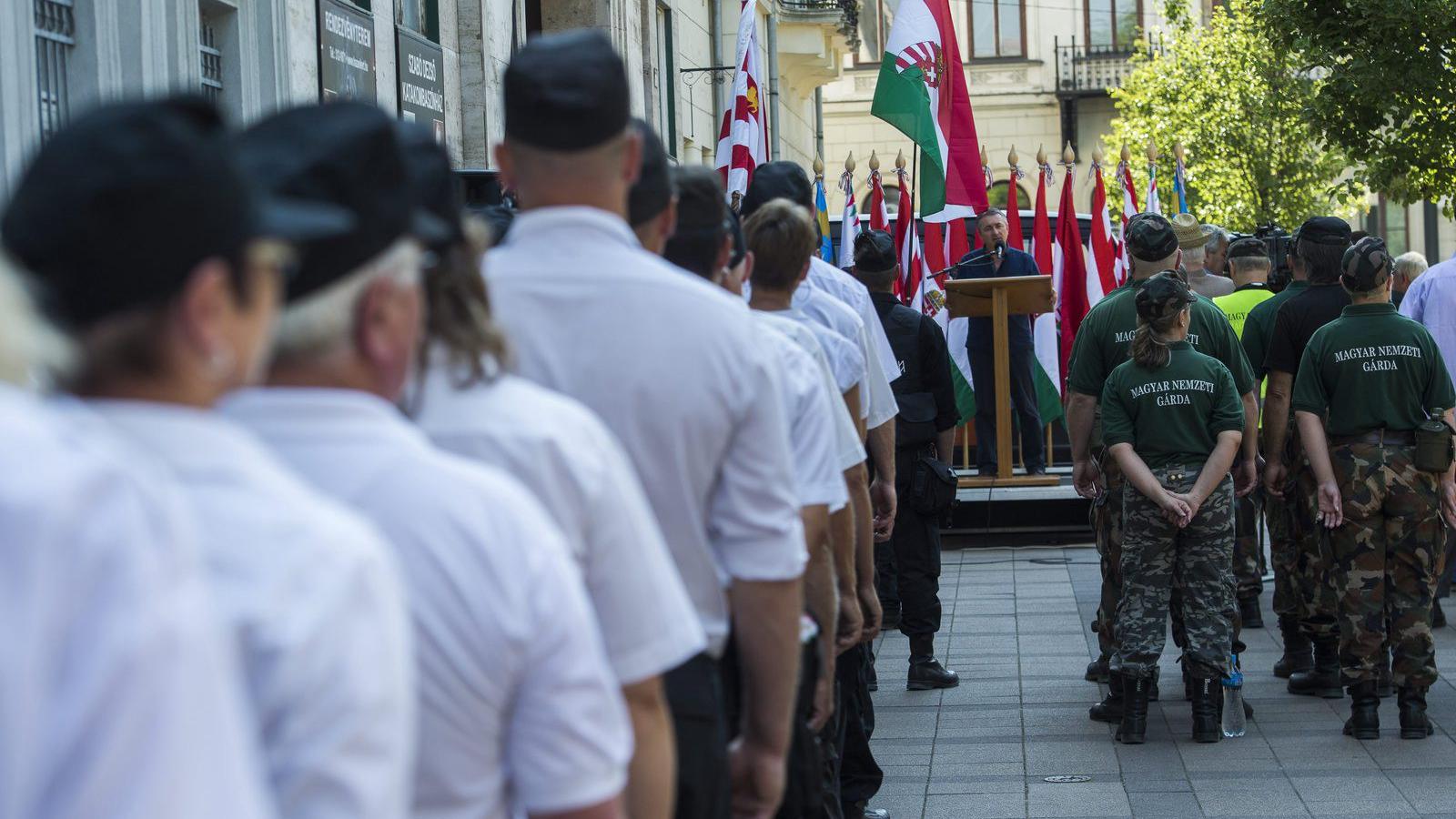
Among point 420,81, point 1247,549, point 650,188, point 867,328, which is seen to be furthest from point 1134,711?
point 420,81

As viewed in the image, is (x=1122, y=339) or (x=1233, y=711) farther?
(x=1122, y=339)

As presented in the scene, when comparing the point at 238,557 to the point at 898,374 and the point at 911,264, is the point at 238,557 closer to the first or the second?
the point at 898,374

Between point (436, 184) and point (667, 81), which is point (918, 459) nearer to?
point (436, 184)

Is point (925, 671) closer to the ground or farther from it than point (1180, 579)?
closer to the ground

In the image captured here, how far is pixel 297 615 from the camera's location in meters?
1.44

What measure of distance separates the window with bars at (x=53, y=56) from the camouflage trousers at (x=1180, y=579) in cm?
536

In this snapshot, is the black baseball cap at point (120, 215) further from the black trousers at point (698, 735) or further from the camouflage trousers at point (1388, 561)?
the camouflage trousers at point (1388, 561)

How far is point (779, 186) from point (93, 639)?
4787mm

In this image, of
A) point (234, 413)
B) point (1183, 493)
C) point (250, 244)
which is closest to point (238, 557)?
point (250, 244)

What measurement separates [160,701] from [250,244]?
0.38 meters

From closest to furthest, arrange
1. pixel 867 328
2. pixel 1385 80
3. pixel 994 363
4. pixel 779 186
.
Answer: pixel 779 186, pixel 867 328, pixel 994 363, pixel 1385 80

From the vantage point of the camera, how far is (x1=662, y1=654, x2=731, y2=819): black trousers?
285 centimetres

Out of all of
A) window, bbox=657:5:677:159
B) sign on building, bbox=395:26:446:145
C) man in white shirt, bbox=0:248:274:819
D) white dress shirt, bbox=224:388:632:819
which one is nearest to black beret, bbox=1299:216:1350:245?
sign on building, bbox=395:26:446:145

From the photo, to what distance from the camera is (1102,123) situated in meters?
47.3
